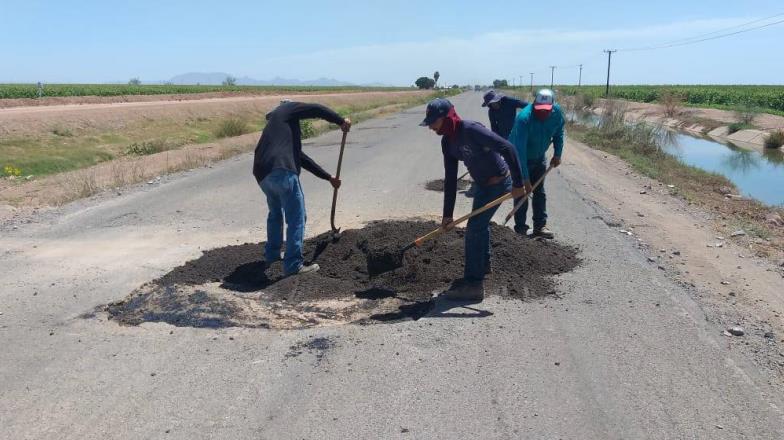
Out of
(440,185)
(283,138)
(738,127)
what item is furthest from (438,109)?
(738,127)

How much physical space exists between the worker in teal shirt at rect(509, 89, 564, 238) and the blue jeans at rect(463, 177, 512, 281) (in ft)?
4.49

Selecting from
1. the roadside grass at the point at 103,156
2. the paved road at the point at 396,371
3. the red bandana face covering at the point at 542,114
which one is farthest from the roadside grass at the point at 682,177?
the roadside grass at the point at 103,156

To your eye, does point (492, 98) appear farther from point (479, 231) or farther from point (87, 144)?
point (87, 144)

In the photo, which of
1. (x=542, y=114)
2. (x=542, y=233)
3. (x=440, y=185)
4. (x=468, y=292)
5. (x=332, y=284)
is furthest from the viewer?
(x=440, y=185)

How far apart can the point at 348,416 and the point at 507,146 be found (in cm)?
250

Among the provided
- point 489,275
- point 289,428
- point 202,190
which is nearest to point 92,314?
point 289,428

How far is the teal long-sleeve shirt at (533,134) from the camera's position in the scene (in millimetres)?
6680

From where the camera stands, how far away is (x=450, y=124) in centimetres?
476

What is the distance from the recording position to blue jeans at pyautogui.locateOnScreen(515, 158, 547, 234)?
7113mm

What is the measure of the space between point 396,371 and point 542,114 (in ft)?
12.4

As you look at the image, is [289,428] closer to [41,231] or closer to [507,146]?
[507,146]

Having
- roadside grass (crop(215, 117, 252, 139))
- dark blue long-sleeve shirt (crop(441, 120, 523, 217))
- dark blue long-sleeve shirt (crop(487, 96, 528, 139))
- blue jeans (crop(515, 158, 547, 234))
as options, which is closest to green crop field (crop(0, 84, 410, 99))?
roadside grass (crop(215, 117, 252, 139))

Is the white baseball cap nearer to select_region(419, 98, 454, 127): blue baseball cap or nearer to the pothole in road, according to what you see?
the pothole in road

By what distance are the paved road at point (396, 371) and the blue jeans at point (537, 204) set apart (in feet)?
3.15
